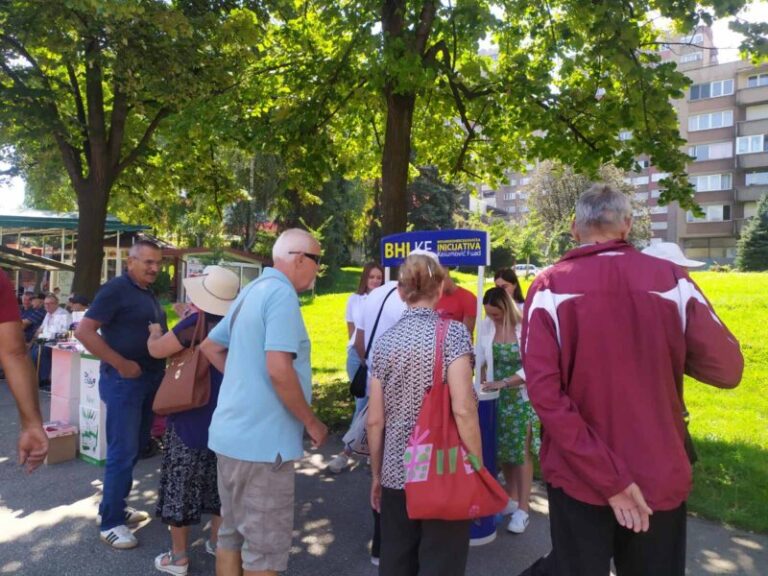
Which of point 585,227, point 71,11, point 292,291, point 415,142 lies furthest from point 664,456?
point 415,142

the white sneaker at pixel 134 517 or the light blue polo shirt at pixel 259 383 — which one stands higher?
the light blue polo shirt at pixel 259 383

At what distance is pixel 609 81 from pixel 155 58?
7.18m

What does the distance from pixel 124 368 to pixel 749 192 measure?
56158 millimetres

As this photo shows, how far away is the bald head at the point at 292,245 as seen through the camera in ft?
9.46

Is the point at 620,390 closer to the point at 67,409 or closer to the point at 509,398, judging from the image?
the point at 509,398

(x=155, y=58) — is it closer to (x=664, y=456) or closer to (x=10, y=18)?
(x=10, y=18)

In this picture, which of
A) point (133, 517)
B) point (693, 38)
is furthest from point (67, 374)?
point (693, 38)

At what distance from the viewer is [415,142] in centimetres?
1183

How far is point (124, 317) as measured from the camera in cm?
421

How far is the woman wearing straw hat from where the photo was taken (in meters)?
3.48

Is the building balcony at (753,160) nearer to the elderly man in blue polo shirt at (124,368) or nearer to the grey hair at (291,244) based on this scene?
the elderly man in blue polo shirt at (124,368)

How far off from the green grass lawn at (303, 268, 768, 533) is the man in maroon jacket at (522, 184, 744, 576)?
10.0 feet

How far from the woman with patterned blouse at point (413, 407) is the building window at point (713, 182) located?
5503 centimetres

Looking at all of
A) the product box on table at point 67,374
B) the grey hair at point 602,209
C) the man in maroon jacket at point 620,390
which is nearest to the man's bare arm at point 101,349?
the product box on table at point 67,374
